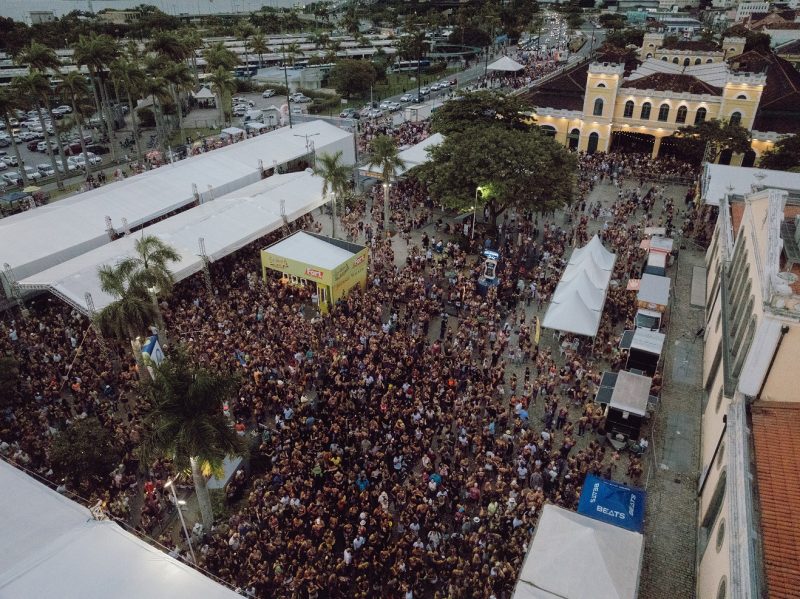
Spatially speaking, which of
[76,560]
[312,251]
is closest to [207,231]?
[312,251]

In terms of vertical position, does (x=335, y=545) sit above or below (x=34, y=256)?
below

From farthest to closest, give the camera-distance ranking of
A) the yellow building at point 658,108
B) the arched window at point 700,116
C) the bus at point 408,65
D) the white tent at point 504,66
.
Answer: the bus at point 408,65, the white tent at point 504,66, the arched window at point 700,116, the yellow building at point 658,108

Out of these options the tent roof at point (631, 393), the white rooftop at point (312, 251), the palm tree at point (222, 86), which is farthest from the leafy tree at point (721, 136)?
the palm tree at point (222, 86)

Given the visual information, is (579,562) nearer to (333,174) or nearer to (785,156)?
(333,174)

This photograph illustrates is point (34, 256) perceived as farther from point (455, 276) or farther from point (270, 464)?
point (455, 276)

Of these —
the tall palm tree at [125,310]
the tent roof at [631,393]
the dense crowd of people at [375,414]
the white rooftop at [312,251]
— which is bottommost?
the dense crowd of people at [375,414]

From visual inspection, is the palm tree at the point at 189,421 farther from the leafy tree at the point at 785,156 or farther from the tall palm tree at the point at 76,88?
the leafy tree at the point at 785,156

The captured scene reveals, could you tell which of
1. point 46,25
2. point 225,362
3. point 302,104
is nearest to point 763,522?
point 225,362
